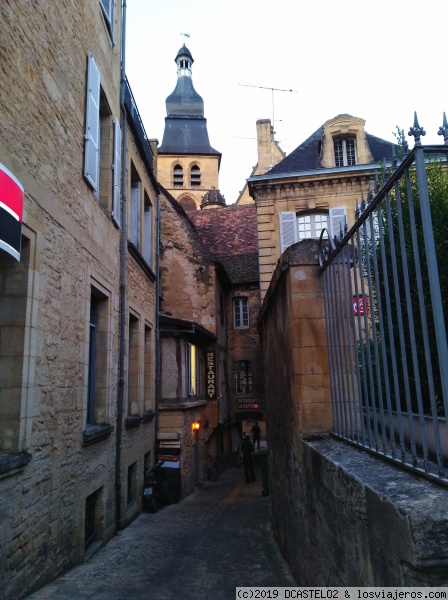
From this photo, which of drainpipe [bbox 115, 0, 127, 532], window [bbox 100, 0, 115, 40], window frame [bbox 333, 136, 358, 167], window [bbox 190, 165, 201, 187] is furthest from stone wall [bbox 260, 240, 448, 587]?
window [bbox 190, 165, 201, 187]

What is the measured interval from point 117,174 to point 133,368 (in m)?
4.32

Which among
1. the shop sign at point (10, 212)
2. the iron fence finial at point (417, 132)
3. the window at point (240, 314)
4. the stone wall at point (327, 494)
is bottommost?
the stone wall at point (327, 494)

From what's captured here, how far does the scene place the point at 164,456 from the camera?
1307 centimetres

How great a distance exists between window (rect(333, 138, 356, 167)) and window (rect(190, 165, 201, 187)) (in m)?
31.4

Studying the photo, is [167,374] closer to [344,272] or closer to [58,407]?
[58,407]

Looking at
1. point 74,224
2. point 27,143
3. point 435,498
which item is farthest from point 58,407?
point 435,498

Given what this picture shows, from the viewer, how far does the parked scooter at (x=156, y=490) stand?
11.0 m

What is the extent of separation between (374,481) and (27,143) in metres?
4.60

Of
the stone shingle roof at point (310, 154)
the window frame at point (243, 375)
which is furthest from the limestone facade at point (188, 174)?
the stone shingle roof at point (310, 154)

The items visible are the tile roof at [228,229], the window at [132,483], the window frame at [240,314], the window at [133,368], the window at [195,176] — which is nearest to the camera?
the window at [132,483]

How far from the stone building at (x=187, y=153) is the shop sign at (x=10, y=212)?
40.9 m

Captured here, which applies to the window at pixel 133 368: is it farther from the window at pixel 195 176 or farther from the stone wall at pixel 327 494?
the window at pixel 195 176

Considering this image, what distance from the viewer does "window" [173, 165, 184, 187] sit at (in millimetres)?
47531

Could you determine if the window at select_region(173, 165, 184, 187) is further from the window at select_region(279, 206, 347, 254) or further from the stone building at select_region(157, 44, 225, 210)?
the window at select_region(279, 206, 347, 254)
